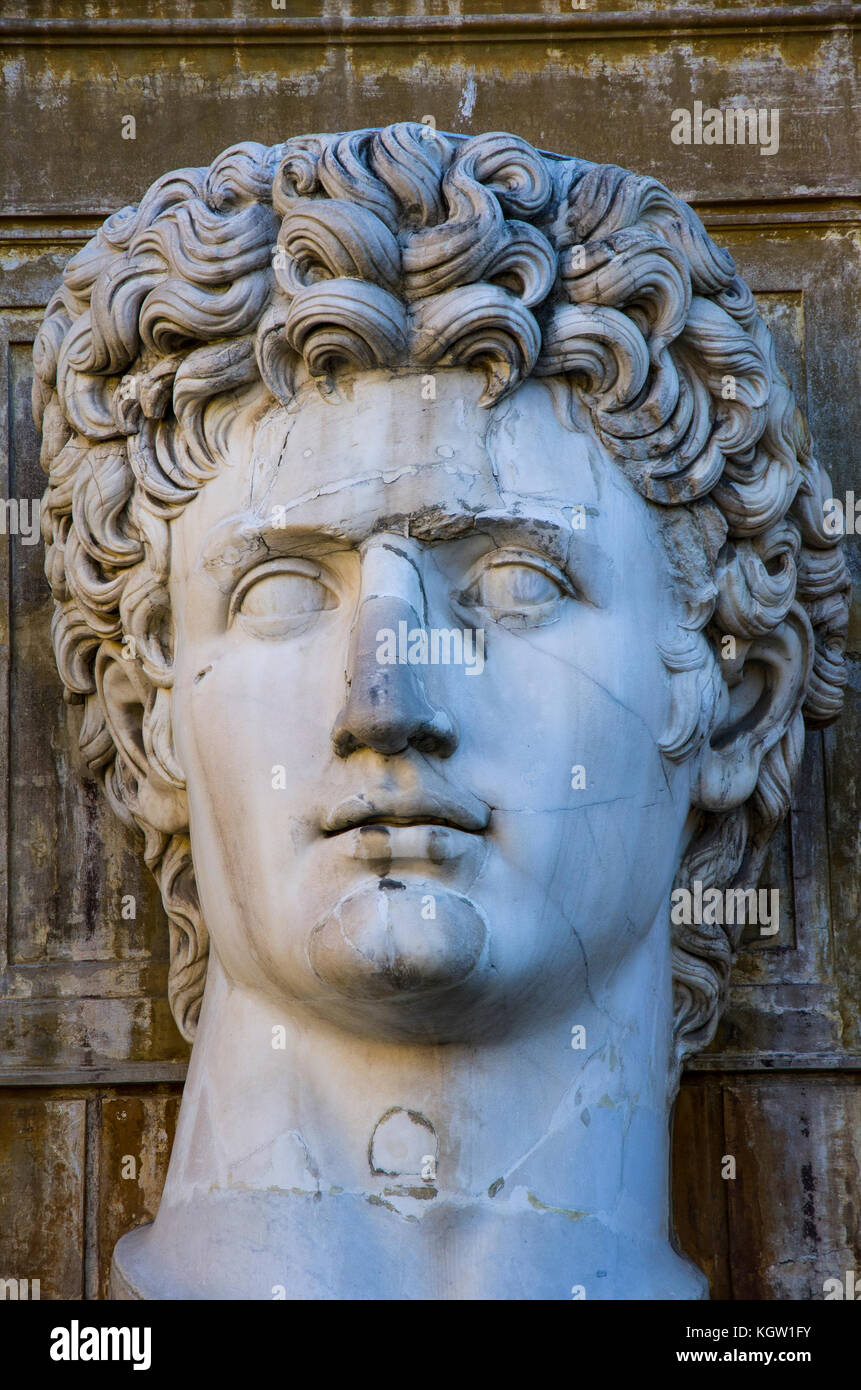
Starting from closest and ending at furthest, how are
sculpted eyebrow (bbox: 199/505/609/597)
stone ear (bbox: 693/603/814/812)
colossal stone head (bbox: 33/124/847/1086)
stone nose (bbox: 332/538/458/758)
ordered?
1. stone nose (bbox: 332/538/458/758)
2. colossal stone head (bbox: 33/124/847/1086)
3. sculpted eyebrow (bbox: 199/505/609/597)
4. stone ear (bbox: 693/603/814/812)

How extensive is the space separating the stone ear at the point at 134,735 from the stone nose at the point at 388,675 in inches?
29.3

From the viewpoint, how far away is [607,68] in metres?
6.18

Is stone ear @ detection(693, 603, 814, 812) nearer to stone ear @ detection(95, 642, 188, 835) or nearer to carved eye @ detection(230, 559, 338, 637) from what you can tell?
carved eye @ detection(230, 559, 338, 637)

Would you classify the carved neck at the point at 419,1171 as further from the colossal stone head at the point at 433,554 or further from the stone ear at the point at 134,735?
the stone ear at the point at 134,735

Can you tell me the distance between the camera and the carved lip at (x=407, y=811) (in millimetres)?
4582

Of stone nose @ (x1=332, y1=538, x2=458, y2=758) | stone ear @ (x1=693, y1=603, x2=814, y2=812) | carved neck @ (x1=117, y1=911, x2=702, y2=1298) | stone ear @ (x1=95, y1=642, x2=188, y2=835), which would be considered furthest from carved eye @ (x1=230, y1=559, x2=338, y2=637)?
stone ear @ (x1=693, y1=603, x2=814, y2=812)

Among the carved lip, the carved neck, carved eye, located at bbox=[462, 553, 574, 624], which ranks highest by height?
carved eye, located at bbox=[462, 553, 574, 624]

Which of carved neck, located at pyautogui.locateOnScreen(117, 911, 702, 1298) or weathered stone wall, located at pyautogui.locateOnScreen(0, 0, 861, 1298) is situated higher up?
weathered stone wall, located at pyautogui.locateOnScreen(0, 0, 861, 1298)

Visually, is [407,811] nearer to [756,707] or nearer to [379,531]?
[379,531]

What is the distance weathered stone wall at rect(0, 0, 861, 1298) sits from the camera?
557 cm

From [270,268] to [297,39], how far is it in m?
1.48

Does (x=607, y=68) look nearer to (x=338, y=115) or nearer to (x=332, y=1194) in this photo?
(x=338, y=115)

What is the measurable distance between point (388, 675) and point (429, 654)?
16 centimetres
